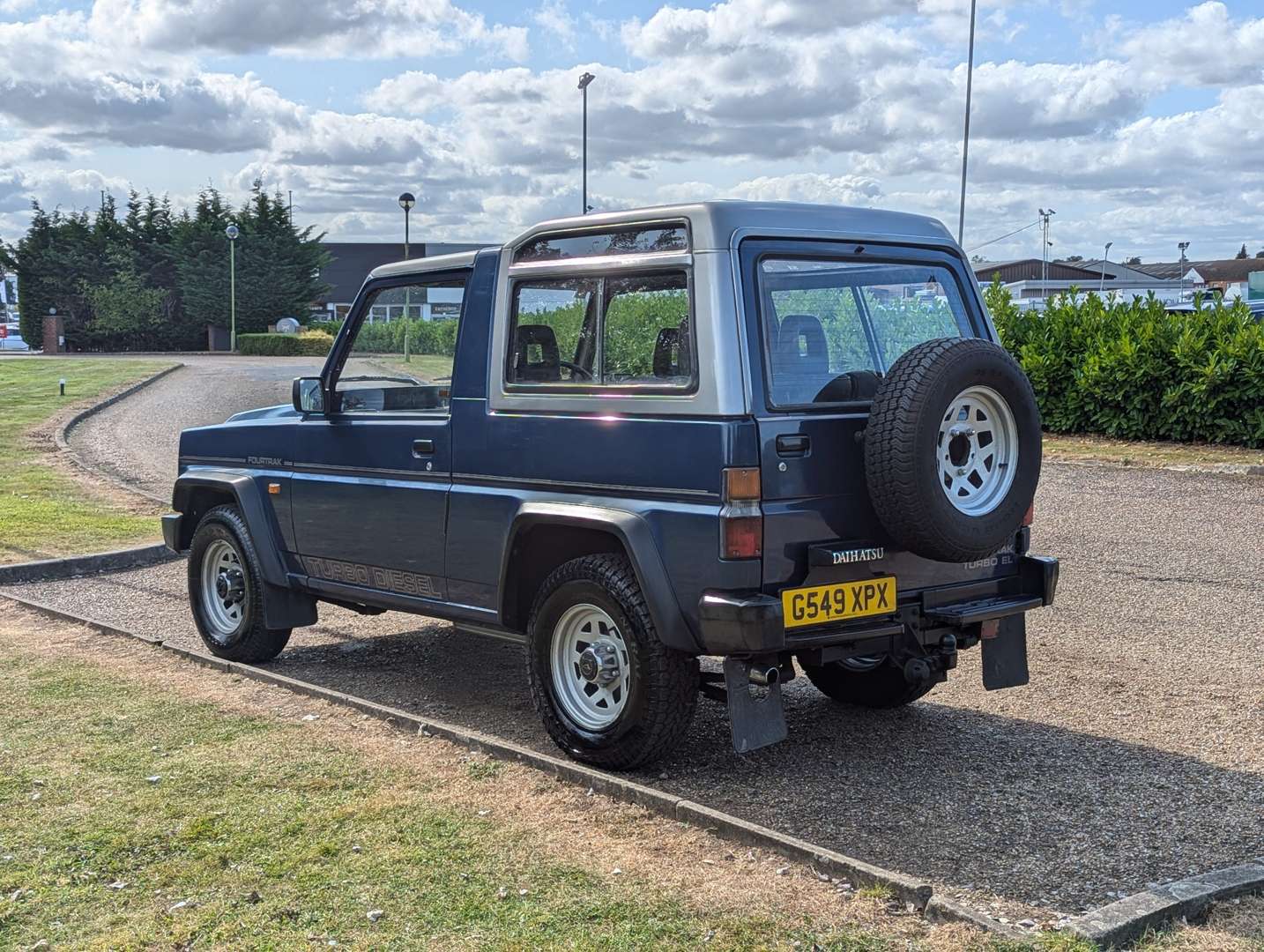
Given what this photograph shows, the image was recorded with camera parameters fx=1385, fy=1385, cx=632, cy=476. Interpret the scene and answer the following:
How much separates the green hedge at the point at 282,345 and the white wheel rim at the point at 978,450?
50668mm

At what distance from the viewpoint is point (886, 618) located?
5297 millimetres

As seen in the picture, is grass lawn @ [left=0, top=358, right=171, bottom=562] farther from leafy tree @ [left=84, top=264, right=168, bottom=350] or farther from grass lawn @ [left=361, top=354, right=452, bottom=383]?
leafy tree @ [left=84, top=264, right=168, bottom=350]

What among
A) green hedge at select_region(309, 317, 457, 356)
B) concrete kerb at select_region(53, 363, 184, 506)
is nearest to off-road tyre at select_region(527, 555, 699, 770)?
green hedge at select_region(309, 317, 457, 356)

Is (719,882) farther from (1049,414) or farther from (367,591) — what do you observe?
(1049,414)

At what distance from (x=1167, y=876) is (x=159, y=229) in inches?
2738

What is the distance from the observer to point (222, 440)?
25.3 ft

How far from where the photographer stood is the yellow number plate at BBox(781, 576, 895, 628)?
500cm

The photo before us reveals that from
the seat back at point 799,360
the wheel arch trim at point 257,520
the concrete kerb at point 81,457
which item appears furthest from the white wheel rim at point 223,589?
the concrete kerb at point 81,457

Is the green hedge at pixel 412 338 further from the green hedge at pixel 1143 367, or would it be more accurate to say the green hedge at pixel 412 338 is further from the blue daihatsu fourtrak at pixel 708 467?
the green hedge at pixel 1143 367

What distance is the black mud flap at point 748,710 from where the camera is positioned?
16.8 feet

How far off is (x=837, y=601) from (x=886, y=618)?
0.29 meters

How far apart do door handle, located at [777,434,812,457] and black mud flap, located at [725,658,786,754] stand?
79 centimetres

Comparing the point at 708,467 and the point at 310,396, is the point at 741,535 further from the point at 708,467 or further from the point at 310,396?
the point at 310,396

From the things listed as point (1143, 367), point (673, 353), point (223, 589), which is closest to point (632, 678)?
point (673, 353)
